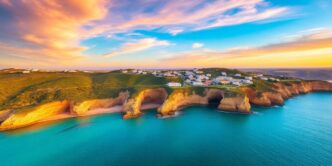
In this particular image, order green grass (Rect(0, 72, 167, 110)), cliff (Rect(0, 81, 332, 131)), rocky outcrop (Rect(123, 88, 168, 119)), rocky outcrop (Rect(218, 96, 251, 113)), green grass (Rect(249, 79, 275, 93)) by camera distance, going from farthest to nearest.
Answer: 1. green grass (Rect(249, 79, 275, 93))
2. green grass (Rect(0, 72, 167, 110))
3. rocky outcrop (Rect(123, 88, 168, 119))
4. rocky outcrop (Rect(218, 96, 251, 113))
5. cliff (Rect(0, 81, 332, 131))

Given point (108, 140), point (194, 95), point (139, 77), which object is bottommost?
point (108, 140)

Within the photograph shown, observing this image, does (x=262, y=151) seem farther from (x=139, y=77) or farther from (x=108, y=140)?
(x=139, y=77)

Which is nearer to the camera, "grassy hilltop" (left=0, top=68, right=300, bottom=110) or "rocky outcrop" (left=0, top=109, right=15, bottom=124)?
"rocky outcrop" (left=0, top=109, right=15, bottom=124)

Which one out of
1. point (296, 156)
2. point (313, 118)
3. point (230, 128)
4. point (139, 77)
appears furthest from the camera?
point (139, 77)

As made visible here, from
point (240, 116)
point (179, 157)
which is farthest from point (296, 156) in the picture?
point (240, 116)

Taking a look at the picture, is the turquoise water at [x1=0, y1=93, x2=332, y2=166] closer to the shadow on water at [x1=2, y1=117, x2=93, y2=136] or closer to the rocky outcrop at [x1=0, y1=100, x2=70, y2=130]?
the shadow on water at [x1=2, y1=117, x2=93, y2=136]

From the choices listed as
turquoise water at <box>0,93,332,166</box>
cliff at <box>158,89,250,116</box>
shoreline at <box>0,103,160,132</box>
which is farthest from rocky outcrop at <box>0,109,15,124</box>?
cliff at <box>158,89,250,116</box>

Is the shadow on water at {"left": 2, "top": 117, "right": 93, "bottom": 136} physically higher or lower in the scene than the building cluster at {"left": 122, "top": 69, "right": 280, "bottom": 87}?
lower

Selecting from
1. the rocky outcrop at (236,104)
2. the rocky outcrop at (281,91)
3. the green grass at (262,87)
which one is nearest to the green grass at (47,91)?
the rocky outcrop at (236,104)

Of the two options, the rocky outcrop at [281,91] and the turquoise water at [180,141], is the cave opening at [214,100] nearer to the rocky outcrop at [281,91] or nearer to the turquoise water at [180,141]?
the rocky outcrop at [281,91]
